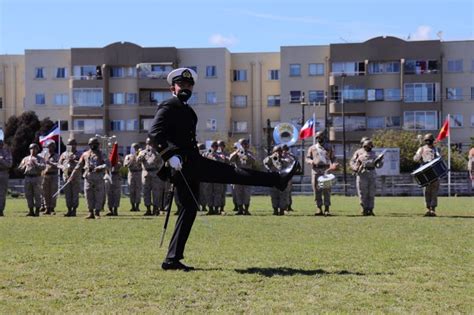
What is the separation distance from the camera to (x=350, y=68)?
82000 mm

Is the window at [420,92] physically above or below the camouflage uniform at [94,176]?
above

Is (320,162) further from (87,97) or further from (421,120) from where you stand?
(87,97)

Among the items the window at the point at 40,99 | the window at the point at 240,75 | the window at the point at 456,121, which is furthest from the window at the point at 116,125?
the window at the point at 456,121

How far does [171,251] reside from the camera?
9531 millimetres

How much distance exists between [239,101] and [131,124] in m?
12.8

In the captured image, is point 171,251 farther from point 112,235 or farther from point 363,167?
point 363,167

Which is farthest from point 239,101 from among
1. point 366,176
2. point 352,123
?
point 366,176

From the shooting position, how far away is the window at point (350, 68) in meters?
81.9

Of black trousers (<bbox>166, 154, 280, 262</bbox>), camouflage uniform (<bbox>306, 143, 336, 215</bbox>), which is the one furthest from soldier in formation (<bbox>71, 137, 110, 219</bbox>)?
black trousers (<bbox>166, 154, 280, 262</bbox>)

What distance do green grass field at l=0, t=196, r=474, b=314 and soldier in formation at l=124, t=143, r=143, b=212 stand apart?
32.8 feet

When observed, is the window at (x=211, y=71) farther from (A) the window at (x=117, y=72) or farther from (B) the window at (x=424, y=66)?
(B) the window at (x=424, y=66)

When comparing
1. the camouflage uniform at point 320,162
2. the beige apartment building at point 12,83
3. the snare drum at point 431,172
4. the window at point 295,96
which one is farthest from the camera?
the beige apartment building at point 12,83

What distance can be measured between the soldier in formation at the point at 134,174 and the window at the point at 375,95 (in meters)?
59.3

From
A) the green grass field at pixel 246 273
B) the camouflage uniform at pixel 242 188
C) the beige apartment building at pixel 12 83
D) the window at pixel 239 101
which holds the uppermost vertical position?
the beige apartment building at pixel 12 83
